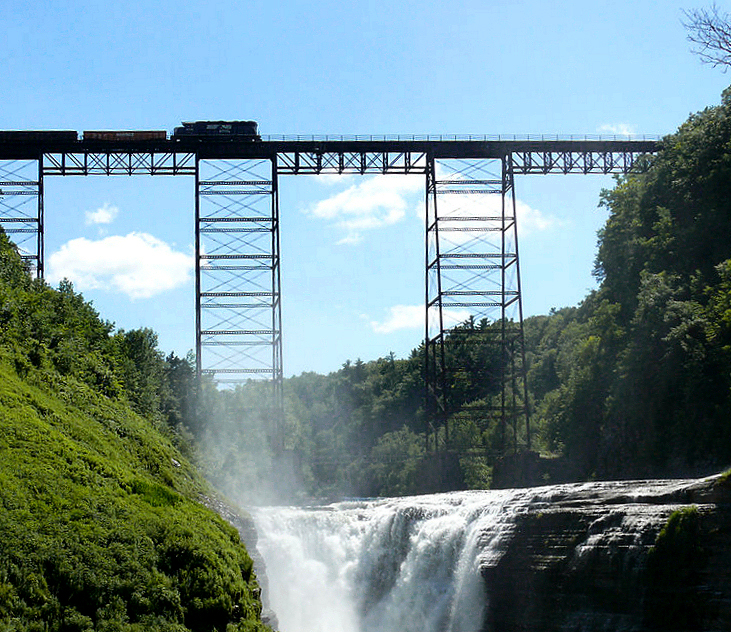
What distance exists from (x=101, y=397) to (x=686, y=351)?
2391cm

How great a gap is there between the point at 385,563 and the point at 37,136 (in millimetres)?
28746

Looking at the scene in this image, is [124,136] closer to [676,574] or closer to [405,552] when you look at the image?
[405,552]

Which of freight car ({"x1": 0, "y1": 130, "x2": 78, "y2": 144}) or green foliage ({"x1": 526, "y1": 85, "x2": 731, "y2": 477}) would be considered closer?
green foliage ({"x1": 526, "y1": 85, "x2": 731, "y2": 477})

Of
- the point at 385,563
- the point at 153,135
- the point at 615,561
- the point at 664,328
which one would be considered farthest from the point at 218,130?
the point at 615,561

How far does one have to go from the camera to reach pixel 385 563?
30219 mm

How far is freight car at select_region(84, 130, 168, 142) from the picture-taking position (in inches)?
1893

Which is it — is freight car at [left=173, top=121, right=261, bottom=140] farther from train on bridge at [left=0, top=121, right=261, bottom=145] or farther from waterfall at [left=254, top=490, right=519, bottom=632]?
waterfall at [left=254, top=490, right=519, bottom=632]

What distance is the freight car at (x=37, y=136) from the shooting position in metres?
47.6

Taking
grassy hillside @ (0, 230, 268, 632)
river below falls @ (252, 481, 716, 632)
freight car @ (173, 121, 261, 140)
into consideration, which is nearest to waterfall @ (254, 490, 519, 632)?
river below falls @ (252, 481, 716, 632)

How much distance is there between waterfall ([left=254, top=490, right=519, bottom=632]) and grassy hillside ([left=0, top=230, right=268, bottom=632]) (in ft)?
24.8

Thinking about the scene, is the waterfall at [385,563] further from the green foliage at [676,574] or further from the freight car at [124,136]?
the freight car at [124,136]

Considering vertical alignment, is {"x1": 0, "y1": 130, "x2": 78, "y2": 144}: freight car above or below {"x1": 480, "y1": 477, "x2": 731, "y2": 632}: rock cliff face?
above

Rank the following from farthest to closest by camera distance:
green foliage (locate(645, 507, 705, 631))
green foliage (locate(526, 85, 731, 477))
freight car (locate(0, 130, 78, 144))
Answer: freight car (locate(0, 130, 78, 144)), green foliage (locate(526, 85, 731, 477)), green foliage (locate(645, 507, 705, 631))

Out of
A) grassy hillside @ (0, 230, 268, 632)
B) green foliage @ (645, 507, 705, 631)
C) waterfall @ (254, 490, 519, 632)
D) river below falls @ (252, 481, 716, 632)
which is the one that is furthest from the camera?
waterfall @ (254, 490, 519, 632)
